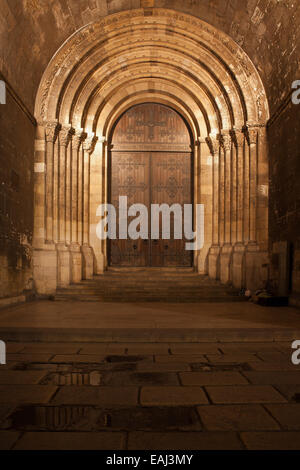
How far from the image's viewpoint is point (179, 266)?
11.0 m

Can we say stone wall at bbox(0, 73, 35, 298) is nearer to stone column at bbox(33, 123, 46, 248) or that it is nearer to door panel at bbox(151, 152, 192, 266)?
stone column at bbox(33, 123, 46, 248)

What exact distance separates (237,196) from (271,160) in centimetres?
115

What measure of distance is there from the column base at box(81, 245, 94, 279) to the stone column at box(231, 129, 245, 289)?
3.44 m

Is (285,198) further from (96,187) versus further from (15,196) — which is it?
(15,196)

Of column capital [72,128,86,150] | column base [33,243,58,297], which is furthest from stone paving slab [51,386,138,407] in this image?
column capital [72,128,86,150]

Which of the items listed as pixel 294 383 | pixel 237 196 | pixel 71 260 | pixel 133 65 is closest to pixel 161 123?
pixel 133 65

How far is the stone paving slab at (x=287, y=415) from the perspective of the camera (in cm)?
237

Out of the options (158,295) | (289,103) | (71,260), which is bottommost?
(158,295)

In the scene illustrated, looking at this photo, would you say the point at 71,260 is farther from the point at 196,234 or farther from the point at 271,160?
the point at 271,160

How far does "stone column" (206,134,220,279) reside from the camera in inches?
390

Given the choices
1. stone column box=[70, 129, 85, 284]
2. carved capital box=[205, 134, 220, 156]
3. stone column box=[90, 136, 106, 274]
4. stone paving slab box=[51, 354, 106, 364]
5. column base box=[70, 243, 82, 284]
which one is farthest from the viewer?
stone column box=[90, 136, 106, 274]

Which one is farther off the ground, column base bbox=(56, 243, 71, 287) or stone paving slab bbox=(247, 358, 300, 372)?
column base bbox=(56, 243, 71, 287)

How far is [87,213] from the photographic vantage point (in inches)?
404

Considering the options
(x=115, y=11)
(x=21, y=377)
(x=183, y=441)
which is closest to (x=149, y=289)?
(x=21, y=377)
